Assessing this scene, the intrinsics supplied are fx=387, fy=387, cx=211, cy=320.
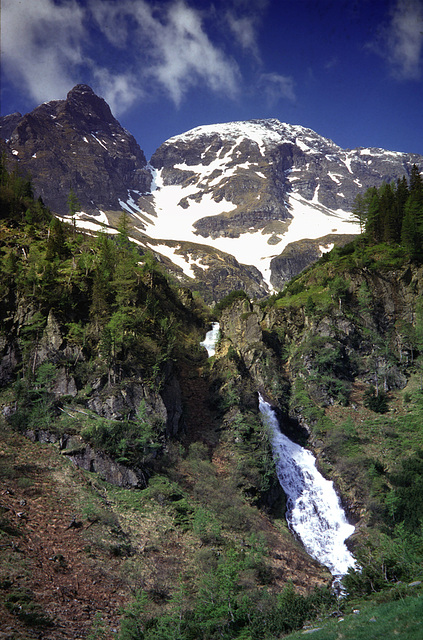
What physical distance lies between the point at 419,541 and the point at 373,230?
61.6m

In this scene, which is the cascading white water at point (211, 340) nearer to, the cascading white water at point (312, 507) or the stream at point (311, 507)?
the stream at point (311, 507)

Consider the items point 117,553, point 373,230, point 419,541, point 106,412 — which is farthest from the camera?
point 373,230

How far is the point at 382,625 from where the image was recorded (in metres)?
13.4

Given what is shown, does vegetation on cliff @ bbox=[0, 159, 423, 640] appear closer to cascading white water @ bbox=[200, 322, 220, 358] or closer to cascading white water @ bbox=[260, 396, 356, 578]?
cascading white water @ bbox=[260, 396, 356, 578]

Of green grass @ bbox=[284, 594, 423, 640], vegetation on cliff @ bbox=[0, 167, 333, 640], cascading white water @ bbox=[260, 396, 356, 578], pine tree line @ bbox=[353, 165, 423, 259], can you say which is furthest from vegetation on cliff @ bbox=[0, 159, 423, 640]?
green grass @ bbox=[284, 594, 423, 640]

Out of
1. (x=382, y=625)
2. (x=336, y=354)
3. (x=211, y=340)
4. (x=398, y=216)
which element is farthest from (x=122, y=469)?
(x=398, y=216)

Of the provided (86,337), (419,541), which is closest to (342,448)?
(419,541)

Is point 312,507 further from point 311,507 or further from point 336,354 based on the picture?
point 336,354

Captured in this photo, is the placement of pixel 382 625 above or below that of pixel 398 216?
below

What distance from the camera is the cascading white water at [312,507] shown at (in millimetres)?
36900

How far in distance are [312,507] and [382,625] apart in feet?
101

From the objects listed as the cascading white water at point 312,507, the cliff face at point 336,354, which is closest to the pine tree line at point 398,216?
the cliff face at point 336,354

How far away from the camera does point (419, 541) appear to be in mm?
27688

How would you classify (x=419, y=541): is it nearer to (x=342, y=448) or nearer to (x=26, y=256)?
(x=342, y=448)
